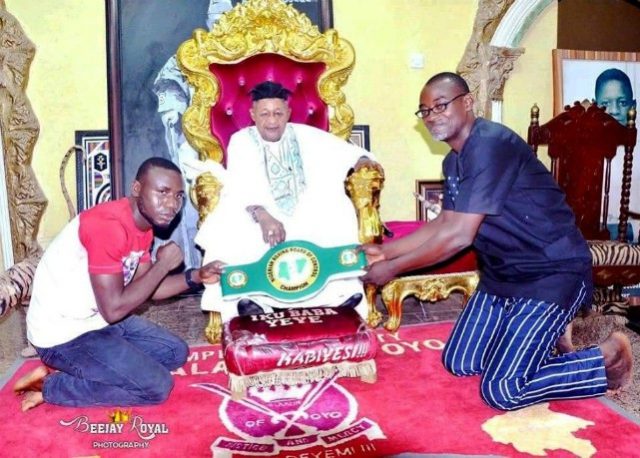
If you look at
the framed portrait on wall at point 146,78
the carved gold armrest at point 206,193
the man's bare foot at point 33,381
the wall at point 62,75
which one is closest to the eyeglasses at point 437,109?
the carved gold armrest at point 206,193

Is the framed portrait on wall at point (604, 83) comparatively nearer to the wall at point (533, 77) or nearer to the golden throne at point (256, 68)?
the wall at point (533, 77)

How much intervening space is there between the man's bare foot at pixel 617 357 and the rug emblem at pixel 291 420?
105cm

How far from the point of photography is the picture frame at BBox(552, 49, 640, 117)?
524 centimetres

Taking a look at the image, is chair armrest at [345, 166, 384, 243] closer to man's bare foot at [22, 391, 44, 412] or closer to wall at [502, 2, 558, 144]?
man's bare foot at [22, 391, 44, 412]

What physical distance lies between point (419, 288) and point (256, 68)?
1946mm

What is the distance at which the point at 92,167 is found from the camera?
4727 mm

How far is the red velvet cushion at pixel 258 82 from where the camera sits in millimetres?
4074

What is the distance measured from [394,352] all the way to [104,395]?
154 cm

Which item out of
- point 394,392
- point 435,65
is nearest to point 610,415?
point 394,392

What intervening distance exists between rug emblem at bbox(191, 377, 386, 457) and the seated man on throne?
0.59m

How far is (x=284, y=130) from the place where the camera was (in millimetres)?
3566

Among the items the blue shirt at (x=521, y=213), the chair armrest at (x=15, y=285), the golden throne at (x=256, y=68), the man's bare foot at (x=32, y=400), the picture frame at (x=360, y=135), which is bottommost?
the man's bare foot at (x=32, y=400)

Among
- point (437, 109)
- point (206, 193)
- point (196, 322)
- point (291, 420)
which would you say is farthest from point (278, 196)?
point (291, 420)

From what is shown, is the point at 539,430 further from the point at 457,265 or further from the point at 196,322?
the point at 196,322
